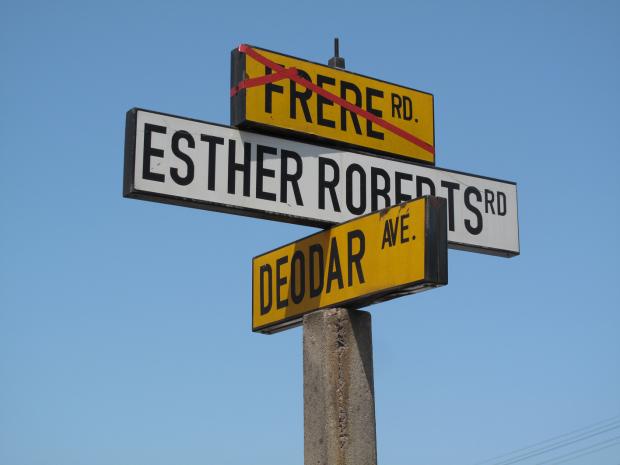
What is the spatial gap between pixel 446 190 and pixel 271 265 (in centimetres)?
110

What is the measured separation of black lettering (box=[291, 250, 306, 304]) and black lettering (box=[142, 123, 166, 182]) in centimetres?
101

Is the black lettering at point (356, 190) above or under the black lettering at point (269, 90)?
under

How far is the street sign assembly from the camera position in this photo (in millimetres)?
4988

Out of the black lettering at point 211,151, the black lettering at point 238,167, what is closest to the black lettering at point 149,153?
the black lettering at point 211,151

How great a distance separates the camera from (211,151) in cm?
513

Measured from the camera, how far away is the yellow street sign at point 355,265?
4824mm

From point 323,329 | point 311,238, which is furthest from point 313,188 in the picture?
point 323,329

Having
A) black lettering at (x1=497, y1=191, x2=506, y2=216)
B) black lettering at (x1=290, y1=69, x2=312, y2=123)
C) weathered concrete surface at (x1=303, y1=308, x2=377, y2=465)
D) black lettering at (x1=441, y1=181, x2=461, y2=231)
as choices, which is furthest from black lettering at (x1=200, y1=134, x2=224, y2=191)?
black lettering at (x1=497, y1=191, x2=506, y2=216)

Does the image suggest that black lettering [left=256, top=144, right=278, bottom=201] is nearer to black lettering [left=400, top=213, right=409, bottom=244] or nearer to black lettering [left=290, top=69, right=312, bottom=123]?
black lettering [left=290, top=69, right=312, bottom=123]

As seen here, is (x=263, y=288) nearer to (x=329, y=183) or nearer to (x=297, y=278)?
(x=297, y=278)

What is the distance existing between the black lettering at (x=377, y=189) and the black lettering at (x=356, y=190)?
0.17ft

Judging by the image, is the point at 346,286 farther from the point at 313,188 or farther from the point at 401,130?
the point at 401,130

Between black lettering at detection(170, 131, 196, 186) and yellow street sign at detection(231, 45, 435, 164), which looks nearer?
black lettering at detection(170, 131, 196, 186)

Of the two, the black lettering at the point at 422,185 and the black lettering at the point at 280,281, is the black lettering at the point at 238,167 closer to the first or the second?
the black lettering at the point at 280,281
